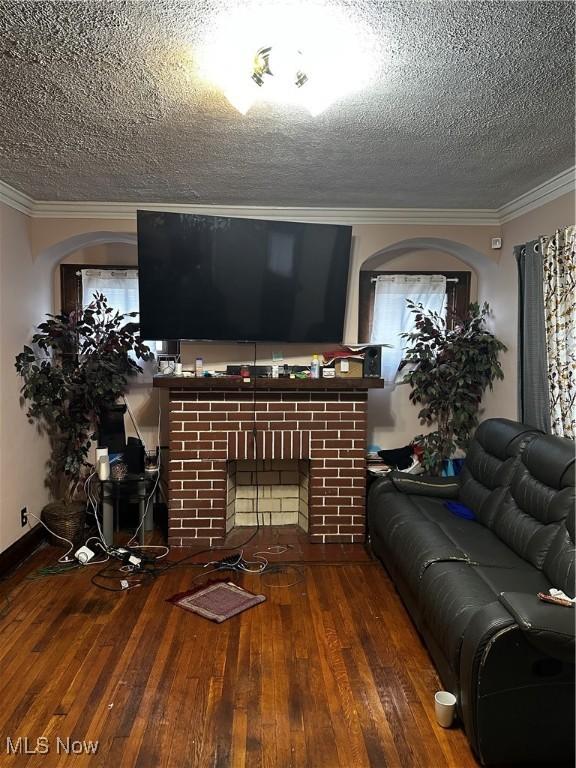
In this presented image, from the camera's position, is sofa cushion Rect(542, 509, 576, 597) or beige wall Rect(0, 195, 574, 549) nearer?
sofa cushion Rect(542, 509, 576, 597)

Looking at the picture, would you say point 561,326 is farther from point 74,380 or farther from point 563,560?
point 74,380

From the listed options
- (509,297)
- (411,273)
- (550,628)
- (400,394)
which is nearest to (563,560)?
(550,628)

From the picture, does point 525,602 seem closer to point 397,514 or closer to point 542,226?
point 397,514

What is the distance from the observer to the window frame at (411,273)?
4.28 metres

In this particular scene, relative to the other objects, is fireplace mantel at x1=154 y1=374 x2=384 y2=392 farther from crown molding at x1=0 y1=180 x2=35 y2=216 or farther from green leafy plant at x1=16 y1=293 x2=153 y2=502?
crown molding at x1=0 y1=180 x2=35 y2=216

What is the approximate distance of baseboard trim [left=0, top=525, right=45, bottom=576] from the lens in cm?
329

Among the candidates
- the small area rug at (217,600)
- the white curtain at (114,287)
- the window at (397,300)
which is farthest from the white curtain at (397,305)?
the small area rug at (217,600)

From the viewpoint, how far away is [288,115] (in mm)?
2273

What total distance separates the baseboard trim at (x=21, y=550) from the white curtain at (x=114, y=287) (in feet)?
5.74

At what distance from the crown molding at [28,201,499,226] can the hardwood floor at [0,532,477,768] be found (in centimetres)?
252

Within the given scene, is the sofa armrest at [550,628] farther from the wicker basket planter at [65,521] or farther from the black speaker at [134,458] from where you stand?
the wicker basket planter at [65,521]

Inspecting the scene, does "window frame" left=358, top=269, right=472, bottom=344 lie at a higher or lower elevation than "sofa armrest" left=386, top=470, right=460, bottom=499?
higher

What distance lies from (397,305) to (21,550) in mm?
3305

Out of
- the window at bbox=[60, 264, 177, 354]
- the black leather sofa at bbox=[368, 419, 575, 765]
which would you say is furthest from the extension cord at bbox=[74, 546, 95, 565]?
the black leather sofa at bbox=[368, 419, 575, 765]
